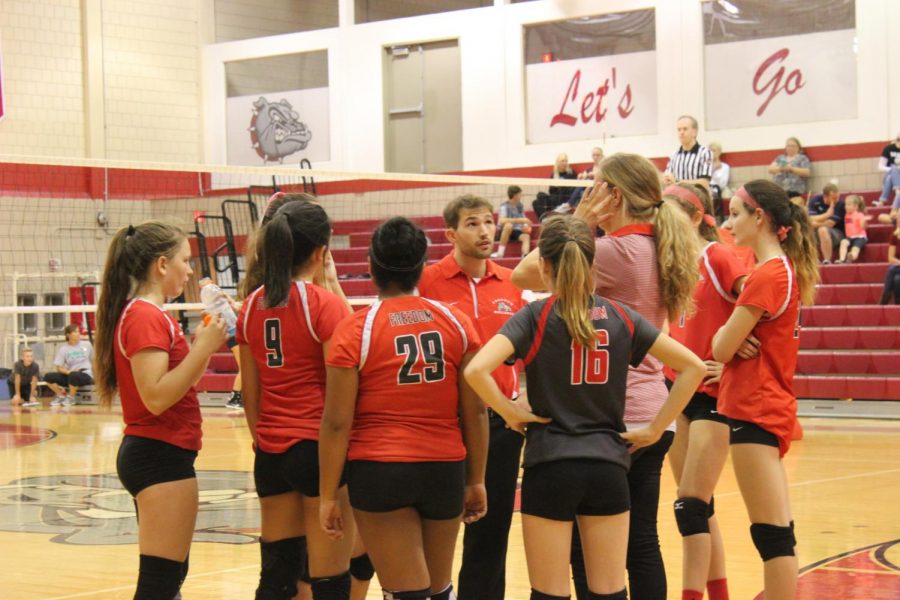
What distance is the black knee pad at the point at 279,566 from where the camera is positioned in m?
4.12

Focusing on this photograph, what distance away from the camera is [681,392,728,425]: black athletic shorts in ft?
15.7

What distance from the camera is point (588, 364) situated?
3658 mm

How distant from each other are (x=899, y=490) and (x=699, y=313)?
161 inches

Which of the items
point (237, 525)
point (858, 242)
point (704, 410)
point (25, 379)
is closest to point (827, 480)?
point (237, 525)

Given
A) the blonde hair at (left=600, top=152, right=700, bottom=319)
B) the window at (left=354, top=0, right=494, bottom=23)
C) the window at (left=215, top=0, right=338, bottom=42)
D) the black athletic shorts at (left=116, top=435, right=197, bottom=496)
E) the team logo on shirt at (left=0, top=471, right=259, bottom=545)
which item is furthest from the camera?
the window at (left=215, top=0, right=338, bottom=42)

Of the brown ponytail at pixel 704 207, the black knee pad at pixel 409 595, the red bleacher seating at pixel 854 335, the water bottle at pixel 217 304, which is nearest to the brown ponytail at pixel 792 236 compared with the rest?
the brown ponytail at pixel 704 207

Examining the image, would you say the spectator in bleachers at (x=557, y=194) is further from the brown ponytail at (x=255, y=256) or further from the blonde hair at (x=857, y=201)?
the brown ponytail at (x=255, y=256)

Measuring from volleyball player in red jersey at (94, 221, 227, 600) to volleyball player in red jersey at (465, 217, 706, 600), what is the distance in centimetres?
100

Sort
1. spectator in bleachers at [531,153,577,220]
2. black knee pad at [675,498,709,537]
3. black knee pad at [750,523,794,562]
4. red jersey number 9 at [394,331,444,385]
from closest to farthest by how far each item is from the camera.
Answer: red jersey number 9 at [394,331,444,385], black knee pad at [750,523,794,562], black knee pad at [675,498,709,537], spectator in bleachers at [531,153,577,220]

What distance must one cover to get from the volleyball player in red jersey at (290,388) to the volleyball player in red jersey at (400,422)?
9.3 inches

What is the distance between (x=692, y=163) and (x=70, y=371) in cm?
929

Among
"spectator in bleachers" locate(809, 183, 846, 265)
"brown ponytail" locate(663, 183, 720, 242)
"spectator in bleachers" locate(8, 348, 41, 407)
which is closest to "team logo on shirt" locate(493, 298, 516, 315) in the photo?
"brown ponytail" locate(663, 183, 720, 242)

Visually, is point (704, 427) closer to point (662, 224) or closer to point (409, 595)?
point (662, 224)

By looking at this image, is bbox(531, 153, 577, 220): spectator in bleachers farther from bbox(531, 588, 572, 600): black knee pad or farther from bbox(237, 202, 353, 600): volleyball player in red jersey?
bbox(531, 588, 572, 600): black knee pad
